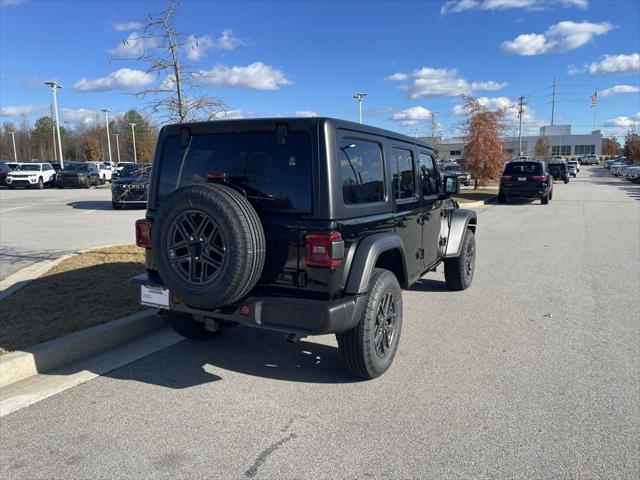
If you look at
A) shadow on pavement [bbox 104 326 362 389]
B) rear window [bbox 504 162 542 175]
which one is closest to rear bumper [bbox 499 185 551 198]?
rear window [bbox 504 162 542 175]

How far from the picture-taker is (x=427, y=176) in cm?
566

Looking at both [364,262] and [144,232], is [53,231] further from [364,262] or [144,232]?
[364,262]

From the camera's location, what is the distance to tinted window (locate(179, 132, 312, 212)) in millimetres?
3518

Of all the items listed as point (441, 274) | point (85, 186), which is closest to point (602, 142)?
point (85, 186)

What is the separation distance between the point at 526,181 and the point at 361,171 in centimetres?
1965

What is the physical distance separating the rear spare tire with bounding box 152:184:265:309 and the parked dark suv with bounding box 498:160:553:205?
805 inches

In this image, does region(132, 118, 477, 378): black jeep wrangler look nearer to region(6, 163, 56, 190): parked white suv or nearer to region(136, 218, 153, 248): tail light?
region(136, 218, 153, 248): tail light

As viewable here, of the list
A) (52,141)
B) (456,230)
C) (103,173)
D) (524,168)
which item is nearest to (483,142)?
(524,168)

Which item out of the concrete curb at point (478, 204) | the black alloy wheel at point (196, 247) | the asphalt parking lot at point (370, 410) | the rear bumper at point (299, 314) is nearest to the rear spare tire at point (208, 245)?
the black alloy wheel at point (196, 247)

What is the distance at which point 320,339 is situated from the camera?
496 cm

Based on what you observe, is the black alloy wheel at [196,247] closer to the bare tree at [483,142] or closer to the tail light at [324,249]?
the tail light at [324,249]

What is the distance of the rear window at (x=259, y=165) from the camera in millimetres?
3520

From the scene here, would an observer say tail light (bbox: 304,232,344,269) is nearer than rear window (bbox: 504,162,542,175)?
Yes

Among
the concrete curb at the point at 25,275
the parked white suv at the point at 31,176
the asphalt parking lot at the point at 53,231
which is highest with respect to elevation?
the parked white suv at the point at 31,176
